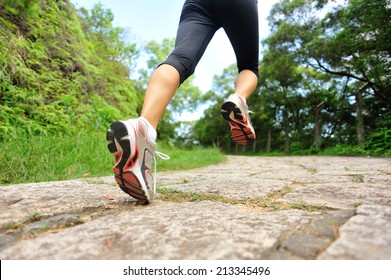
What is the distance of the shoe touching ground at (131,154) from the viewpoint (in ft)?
3.26

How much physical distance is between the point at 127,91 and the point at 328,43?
8017 millimetres

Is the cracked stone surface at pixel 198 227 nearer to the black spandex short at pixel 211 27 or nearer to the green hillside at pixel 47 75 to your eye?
the black spandex short at pixel 211 27

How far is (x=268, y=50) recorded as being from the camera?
42.3 ft

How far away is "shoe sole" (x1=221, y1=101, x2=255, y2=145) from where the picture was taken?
1.53 m

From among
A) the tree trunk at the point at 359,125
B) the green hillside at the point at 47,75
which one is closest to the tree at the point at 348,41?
the tree trunk at the point at 359,125

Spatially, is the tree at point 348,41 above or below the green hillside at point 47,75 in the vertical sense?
above

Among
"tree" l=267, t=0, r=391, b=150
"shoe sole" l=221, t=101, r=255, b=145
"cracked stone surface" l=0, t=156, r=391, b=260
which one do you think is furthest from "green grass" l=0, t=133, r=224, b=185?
"tree" l=267, t=0, r=391, b=150

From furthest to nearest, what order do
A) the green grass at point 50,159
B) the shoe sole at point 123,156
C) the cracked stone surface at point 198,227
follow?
the green grass at point 50,159 < the shoe sole at point 123,156 < the cracked stone surface at point 198,227

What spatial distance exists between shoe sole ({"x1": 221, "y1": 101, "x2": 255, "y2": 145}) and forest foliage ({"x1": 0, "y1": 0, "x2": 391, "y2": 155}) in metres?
2.18

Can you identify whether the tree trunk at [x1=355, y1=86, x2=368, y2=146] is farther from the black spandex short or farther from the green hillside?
the black spandex short

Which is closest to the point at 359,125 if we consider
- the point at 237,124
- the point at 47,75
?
the point at 237,124

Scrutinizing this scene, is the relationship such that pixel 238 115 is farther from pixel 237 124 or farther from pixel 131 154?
pixel 131 154

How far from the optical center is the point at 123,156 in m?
1.01

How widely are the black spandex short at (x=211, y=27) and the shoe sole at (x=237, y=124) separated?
328 mm
